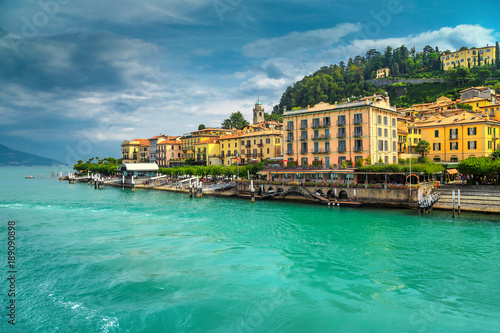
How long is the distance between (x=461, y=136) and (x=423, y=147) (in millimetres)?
6422

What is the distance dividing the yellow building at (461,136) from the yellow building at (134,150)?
358 ft

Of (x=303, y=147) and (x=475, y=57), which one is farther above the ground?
(x=475, y=57)

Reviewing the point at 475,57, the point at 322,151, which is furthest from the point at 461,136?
the point at 475,57

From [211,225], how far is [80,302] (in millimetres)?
19544

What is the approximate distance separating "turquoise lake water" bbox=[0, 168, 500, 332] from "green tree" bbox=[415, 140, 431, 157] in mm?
28457

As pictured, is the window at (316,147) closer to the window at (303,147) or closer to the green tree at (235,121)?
the window at (303,147)

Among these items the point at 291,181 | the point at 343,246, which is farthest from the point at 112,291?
the point at 291,181

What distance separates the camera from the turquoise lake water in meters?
15.6

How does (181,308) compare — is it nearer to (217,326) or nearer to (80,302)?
(217,326)

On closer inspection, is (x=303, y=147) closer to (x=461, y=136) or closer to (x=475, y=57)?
(x=461, y=136)

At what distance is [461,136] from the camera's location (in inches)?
2365

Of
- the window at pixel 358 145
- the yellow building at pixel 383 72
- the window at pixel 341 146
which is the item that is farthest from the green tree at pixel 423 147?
the yellow building at pixel 383 72

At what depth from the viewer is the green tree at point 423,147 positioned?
208ft

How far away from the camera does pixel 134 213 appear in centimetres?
4556
